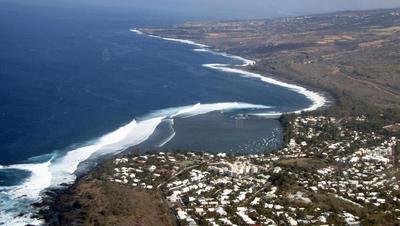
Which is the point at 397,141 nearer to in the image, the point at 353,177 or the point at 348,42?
the point at 353,177

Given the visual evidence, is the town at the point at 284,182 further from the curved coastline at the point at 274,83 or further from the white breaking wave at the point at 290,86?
the white breaking wave at the point at 290,86

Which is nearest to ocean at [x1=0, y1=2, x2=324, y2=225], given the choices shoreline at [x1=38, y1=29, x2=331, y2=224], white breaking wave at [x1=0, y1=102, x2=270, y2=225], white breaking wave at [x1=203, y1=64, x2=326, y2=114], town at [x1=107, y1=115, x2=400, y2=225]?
white breaking wave at [x1=0, y1=102, x2=270, y2=225]

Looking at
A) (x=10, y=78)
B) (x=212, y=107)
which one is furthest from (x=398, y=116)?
(x=10, y=78)

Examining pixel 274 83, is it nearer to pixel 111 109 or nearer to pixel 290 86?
pixel 290 86

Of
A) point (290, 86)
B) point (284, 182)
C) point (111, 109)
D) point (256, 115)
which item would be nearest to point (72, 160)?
point (284, 182)

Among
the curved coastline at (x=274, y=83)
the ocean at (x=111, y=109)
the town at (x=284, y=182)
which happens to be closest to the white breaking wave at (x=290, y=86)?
the curved coastline at (x=274, y=83)
